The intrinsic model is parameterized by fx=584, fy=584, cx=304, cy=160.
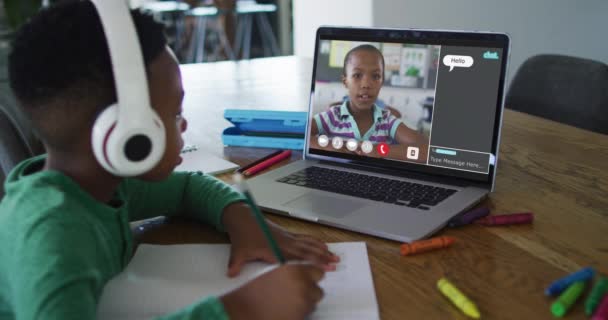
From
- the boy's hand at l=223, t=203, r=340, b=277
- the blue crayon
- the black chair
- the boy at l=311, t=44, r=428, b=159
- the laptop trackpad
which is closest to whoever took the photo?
the blue crayon

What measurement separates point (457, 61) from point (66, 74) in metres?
0.64

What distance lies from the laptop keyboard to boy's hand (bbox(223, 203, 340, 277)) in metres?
0.19

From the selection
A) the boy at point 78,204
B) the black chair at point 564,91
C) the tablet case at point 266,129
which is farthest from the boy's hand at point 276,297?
the black chair at point 564,91

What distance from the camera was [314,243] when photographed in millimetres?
811

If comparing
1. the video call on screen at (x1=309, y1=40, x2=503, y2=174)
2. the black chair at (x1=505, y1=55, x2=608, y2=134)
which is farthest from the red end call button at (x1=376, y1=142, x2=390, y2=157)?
the black chair at (x1=505, y1=55, x2=608, y2=134)

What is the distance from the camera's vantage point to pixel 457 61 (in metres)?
1.01

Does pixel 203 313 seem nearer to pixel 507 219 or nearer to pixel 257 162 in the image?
pixel 507 219

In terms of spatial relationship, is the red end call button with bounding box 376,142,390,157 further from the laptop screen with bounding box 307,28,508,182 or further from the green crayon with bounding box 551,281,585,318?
the green crayon with bounding box 551,281,585,318

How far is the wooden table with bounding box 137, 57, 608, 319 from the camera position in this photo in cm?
67

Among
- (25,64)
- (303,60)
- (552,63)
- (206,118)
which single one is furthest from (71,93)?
(303,60)

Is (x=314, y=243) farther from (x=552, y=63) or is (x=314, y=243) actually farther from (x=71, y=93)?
(x=552, y=63)

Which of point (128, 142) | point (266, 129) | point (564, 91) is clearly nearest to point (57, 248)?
point (128, 142)

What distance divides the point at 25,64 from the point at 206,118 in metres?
0.92

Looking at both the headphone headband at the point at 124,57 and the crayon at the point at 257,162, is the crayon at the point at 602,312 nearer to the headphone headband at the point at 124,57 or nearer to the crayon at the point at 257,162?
the headphone headband at the point at 124,57
